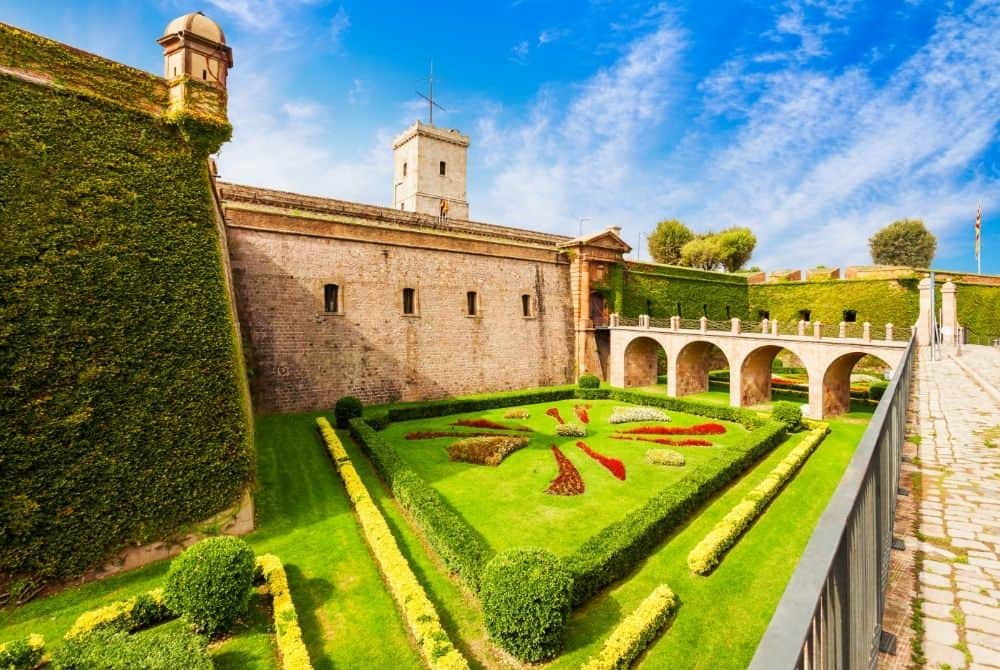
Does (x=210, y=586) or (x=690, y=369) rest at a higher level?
(x=690, y=369)

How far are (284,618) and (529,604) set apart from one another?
3.53 m

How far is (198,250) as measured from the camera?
944 centimetres

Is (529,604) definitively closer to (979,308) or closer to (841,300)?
(841,300)

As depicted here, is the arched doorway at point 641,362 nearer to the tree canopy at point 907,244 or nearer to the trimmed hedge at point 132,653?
the trimmed hedge at point 132,653

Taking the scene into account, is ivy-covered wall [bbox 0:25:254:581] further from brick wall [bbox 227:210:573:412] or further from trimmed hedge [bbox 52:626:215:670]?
brick wall [bbox 227:210:573:412]

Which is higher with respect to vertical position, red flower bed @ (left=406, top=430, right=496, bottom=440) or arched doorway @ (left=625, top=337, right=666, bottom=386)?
arched doorway @ (left=625, top=337, right=666, bottom=386)

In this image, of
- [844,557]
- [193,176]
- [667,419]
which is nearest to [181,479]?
[193,176]

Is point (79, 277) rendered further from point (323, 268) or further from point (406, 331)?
point (406, 331)

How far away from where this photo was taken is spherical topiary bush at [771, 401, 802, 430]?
58.3ft

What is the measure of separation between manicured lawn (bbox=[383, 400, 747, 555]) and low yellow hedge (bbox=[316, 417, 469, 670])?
76.5 inches

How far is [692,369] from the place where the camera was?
26.3 m

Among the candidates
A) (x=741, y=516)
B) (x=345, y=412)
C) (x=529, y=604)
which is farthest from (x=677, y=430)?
(x=529, y=604)

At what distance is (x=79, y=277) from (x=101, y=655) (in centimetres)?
579

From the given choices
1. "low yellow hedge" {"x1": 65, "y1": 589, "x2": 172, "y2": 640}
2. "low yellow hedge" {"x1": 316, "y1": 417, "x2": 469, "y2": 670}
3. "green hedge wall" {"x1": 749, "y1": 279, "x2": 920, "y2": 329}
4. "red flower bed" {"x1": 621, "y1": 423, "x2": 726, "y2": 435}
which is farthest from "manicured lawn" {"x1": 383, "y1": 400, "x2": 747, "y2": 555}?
"green hedge wall" {"x1": 749, "y1": 279, "x2": 920, "y2": 329}
